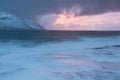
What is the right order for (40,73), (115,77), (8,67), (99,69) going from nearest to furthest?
(115,77)
(40,73)
(99,69)
(8,67)

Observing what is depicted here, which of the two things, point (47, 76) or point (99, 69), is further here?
point (99, 69)

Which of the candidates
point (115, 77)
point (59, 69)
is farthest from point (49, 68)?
point (115, 77)

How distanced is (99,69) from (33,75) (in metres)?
3.61

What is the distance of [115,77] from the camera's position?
42.4 feet

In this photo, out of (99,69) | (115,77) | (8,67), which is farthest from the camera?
(8,67)

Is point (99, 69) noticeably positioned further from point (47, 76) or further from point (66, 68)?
point (47, 76)

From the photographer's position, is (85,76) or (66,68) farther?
(66,68)

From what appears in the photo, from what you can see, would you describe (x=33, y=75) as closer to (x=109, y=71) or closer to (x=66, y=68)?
(x=66, y=68)

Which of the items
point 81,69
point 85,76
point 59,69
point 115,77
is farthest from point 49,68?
point 115,77

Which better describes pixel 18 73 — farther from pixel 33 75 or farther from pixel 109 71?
pixel 109 71

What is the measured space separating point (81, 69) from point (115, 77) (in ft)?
8.60

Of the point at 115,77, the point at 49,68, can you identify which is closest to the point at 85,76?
the point at 115,77

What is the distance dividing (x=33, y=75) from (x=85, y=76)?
244cm

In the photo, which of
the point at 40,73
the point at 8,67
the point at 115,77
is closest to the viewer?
the point at 115,77
